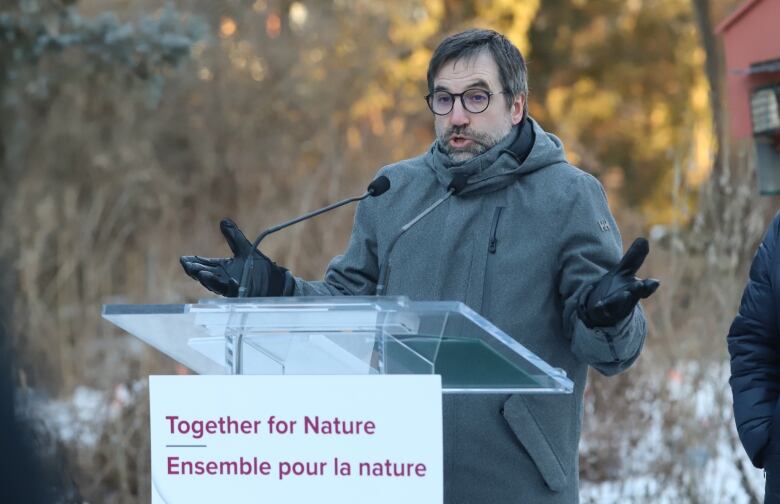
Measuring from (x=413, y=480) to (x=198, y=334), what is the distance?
23.7 inches

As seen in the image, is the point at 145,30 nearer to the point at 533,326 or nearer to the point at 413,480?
the point at 533,326

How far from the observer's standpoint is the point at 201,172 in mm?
12070

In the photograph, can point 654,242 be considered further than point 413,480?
Yes

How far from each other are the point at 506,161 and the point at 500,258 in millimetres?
243

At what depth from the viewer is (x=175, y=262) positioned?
8.75m

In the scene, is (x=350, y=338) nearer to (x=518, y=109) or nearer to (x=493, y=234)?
(x=493, y=234)

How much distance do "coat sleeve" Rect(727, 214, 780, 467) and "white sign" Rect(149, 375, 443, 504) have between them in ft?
4.28

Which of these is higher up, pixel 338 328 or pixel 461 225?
pixel 461 225

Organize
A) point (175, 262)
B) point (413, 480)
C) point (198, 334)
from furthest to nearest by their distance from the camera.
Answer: point (175, 262) → point (198, 334) → point (413, 480)

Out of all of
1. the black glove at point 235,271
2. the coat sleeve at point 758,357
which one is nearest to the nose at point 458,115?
the black glove at point 235,271

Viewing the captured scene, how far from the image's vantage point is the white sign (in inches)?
102

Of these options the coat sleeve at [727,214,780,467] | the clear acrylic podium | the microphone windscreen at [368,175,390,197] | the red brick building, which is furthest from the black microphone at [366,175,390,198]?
the red brick building

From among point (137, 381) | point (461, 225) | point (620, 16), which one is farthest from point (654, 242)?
point (620, 16)

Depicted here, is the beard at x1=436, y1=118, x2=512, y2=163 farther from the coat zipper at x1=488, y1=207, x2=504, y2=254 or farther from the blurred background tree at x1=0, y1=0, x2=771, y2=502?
the blurred background tree at x1=0, y1=0, x2=771, y2=502
